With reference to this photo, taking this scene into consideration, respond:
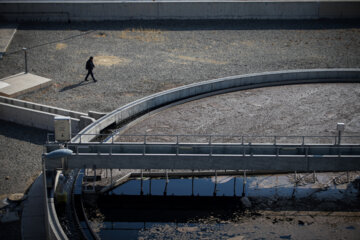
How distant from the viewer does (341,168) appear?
1956 cm

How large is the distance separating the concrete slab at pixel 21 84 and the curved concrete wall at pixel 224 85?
5699 millimetres

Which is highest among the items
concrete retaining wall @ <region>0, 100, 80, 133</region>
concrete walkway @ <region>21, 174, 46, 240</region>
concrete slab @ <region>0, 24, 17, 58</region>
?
concrete slab @ <region>0, 24, 17, 58</region>

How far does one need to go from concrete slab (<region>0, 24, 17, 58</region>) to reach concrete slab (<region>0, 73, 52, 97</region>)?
3921mm

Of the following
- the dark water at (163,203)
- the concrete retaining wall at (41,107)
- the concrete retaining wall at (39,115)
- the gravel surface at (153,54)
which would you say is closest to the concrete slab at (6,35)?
the gravel surface at (153,54)

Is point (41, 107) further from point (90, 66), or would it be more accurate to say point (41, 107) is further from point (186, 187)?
point (186, 187)

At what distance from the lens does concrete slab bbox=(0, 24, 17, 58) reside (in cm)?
3412

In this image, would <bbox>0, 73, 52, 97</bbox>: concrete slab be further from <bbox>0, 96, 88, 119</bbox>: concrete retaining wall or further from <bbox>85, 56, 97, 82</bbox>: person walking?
<bbox>85, 56, 97, 82</bbox>: person walking

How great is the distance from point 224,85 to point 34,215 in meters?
13.0

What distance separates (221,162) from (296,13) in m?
22.6

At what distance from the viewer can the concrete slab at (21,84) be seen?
92.6 ft

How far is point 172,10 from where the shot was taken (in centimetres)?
3894

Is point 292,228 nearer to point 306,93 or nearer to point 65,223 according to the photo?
point 65,223

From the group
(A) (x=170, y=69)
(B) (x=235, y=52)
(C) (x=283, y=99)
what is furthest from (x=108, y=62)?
(C) (x=283, y=99)

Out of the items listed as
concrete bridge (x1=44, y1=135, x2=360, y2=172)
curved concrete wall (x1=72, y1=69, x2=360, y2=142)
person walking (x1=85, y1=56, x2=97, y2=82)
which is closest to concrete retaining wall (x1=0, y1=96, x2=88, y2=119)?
curved concrete wall (x1=72, y1=69, x2=360, y2=142)
